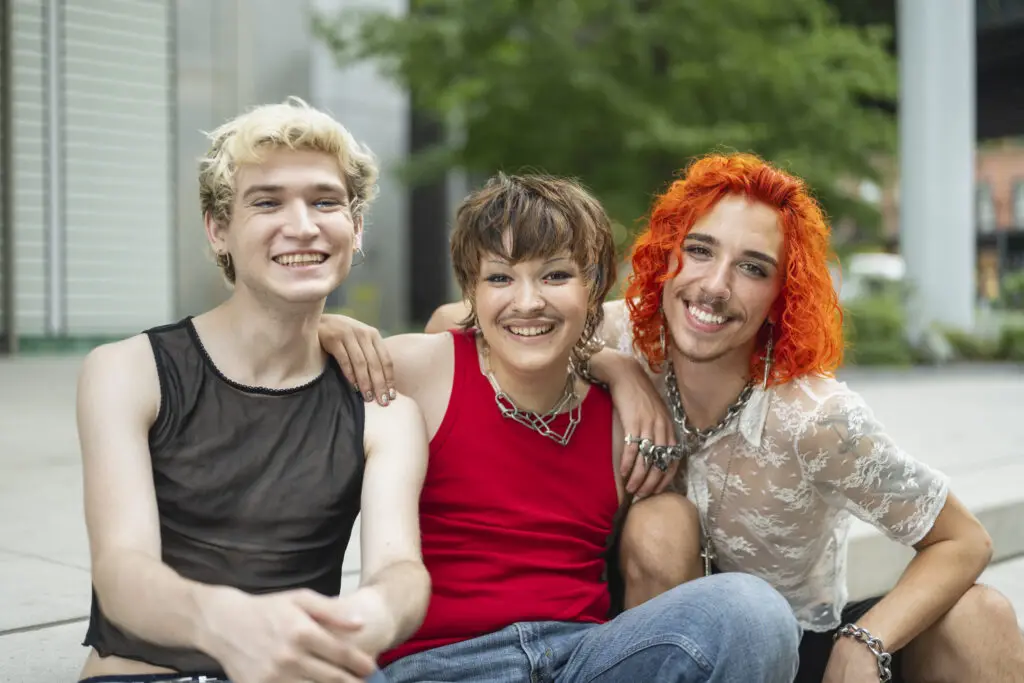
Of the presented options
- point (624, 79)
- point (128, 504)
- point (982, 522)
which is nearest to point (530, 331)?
point (128, 504)

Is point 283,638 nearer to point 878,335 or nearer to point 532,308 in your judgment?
point 532,308

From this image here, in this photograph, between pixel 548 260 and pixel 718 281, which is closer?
pixel 548 260

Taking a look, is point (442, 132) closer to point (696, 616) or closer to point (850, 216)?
point (850, 216)

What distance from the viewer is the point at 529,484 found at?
2721 mm

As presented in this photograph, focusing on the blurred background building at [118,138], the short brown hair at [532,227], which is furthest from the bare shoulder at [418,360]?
the blurred background building at [118,138]

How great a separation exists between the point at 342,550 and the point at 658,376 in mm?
1137

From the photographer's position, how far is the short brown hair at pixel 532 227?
268 cm

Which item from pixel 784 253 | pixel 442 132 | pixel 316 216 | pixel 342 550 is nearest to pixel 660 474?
pixel 784 253

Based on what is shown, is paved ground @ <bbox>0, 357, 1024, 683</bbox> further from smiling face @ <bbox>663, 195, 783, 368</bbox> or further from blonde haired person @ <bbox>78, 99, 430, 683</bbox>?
smiling face @ <bbox>663, 195, 783, 368</bbox>

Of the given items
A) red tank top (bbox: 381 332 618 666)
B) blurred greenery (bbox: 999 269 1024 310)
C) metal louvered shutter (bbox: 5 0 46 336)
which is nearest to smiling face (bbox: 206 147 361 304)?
red tank top (bbox: 381 332 618 666)

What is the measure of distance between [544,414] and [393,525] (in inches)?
24.8

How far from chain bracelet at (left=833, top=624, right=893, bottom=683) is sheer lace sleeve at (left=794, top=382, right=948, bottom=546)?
273 mm

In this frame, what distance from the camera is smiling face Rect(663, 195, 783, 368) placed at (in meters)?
2.91

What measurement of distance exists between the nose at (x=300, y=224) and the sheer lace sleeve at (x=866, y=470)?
129 cm
